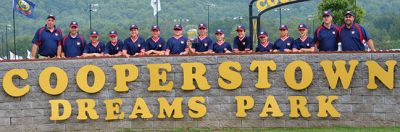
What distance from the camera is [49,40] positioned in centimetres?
1555

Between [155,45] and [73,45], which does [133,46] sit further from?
[73,45]

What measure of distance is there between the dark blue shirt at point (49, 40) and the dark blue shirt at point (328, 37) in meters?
4.43

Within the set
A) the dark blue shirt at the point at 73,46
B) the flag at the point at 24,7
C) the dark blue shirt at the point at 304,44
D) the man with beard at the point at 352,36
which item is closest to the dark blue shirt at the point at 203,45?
the dark blue shirt at the point at 304,44

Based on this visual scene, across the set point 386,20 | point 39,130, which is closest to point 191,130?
point 39,130

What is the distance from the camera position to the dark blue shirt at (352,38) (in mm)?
14734

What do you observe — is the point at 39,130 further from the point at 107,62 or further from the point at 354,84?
the point at 354,84

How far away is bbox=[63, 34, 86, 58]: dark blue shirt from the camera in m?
15.5

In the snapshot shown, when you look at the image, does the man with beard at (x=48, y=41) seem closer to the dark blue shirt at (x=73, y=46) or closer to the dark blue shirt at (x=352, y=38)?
the dark blue shirt at (x=73, y=46)

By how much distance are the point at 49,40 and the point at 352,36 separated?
514 centimetres

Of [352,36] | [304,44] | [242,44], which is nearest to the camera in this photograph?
[352,36]

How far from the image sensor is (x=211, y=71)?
14.8m

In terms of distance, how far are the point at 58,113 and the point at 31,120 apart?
0.45 m

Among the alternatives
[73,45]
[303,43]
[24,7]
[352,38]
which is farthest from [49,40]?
[24,7]

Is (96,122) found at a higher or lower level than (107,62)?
lower
